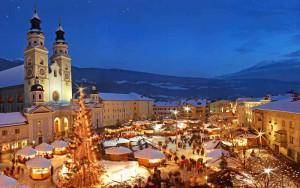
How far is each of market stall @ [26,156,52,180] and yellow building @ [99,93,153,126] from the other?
126 ft

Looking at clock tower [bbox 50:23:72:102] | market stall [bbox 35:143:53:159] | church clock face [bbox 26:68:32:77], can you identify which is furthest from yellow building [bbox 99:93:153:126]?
market stall [bbox 35:143:53:159]

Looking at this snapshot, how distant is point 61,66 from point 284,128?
146 ft

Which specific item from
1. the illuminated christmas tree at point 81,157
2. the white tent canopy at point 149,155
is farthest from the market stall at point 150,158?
the illuminated christmas tree at point 81,157

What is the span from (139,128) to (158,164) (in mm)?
28104

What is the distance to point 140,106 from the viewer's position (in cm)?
7625

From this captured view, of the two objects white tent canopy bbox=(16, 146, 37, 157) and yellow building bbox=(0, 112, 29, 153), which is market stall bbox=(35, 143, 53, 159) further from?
yellow building bbox=(0, 112, 29, 153)

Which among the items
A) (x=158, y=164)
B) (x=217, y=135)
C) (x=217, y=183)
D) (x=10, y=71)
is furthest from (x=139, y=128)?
(x=217, y=183)

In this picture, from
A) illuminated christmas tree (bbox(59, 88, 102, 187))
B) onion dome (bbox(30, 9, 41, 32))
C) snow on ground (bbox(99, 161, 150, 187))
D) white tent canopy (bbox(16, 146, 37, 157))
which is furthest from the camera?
onion dome (bbox(30, 9, 41, 32))

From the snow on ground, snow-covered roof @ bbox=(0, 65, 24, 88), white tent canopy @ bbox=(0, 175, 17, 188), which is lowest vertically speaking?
the snow on ground

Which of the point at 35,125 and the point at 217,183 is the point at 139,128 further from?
the point at 217,183

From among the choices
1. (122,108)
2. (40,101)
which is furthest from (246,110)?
(40,101)

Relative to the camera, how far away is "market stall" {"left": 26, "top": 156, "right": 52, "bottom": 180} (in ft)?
70.7

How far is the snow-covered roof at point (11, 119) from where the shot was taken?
32594mm

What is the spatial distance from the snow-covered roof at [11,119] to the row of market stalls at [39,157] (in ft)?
20.1
